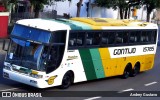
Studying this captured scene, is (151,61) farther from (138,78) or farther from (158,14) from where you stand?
(158,14)

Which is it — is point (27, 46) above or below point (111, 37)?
above

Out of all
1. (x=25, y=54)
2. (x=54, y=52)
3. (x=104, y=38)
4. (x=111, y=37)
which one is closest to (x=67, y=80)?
(x=54, y=52)

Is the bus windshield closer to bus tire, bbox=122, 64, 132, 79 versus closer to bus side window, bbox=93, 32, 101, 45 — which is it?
bus side window, bbox=93, 32, 101, 45

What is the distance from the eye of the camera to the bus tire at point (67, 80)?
17125 mm

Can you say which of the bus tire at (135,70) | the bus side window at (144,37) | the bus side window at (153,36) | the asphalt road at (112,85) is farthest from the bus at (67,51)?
the bus side window at (153,36)

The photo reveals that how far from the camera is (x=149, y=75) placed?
79.8 feet

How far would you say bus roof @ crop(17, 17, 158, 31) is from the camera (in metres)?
16.5

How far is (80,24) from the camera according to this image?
18.4 meters

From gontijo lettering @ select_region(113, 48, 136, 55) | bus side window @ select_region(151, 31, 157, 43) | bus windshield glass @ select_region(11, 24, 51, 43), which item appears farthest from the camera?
bus side window @ select_region(151, 31, 157, 43)

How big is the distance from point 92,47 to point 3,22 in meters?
15.1

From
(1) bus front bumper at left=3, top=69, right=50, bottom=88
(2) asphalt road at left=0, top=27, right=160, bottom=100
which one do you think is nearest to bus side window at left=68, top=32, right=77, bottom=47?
(2) asphalt road at left=0, top=27, right=160, bottom=100

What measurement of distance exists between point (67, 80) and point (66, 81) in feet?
0.27

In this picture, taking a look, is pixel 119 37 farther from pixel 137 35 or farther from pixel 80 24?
pixel 80 24

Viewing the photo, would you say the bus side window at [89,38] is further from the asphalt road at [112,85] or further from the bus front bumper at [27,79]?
the bus front bumper at [27,79]
